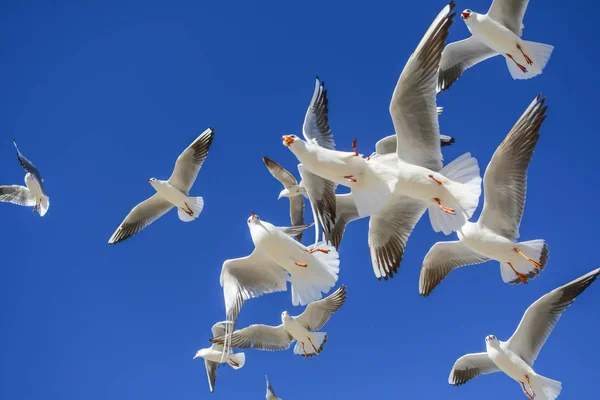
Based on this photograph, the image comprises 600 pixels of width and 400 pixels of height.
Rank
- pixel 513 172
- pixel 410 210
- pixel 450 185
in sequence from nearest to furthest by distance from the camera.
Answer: pixel 450 185 → pixel 513 172 → pixel 410 210

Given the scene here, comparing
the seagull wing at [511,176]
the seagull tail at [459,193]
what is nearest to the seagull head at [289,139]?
the seagull tail at [459,193]

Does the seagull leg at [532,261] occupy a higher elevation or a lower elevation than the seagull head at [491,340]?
higher

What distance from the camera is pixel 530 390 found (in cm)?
938

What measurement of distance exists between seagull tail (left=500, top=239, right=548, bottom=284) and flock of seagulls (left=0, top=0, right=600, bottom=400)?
0.04 ft

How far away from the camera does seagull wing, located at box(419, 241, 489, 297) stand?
942cm

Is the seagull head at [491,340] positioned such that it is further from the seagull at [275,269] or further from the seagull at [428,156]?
the seagull at [428,156]

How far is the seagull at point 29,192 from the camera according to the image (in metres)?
14.8

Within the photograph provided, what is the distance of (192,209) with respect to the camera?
12.0 meters

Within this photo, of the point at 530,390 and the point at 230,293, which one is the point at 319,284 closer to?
the point at 230,293

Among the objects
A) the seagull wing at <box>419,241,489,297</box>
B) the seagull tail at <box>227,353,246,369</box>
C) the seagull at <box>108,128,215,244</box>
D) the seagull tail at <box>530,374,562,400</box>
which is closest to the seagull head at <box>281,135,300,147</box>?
the seagull wing at <box>419,241,489,297</box>

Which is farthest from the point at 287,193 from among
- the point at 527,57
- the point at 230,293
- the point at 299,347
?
the point at 527,57

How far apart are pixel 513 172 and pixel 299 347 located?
4.89m

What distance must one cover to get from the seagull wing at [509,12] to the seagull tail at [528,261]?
3.79 metres

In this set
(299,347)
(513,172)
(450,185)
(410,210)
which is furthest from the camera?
(299,347)
